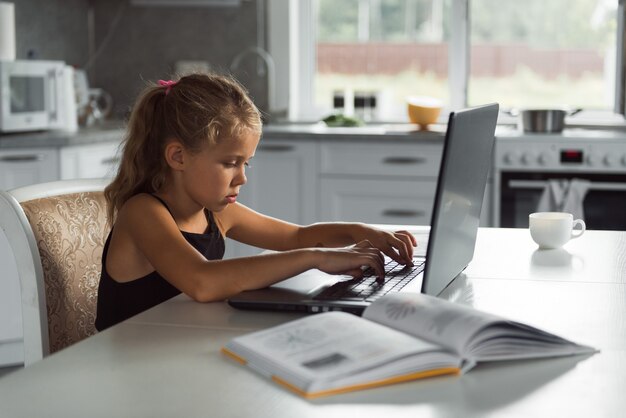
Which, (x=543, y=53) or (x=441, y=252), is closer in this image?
(x=441, y=252)

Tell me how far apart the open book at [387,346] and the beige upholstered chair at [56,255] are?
606 millimetres

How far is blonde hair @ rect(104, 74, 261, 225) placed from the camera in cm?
176

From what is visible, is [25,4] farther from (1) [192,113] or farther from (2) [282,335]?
(2) [282,335]

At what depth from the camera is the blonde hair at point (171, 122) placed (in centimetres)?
176

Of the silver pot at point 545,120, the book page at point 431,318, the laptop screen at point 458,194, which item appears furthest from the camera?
the silver pot at point 545,120

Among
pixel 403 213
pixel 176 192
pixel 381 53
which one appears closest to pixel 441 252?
pixel 176 192

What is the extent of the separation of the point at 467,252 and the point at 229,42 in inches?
128

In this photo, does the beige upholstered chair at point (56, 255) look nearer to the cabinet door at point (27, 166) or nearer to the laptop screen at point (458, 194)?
the laptop screen at point (458, 194)

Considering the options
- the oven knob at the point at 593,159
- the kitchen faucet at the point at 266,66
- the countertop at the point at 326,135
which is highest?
the kitchen faucet at the point at 266,66

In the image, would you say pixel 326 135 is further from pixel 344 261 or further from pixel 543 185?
pixel 344 261

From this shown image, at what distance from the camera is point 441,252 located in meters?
1.45

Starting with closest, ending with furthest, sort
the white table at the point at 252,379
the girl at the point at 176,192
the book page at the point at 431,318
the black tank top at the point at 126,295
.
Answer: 1. the white table at the point at 252,379
2. the book page at the point at 431,318
3. the girl at the point at 176,192
4. the black tank top at the point at 126,295

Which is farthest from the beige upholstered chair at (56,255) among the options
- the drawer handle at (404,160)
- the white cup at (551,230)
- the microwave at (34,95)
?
the drawer handle at (404,160)

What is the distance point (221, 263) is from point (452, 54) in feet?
10.8
